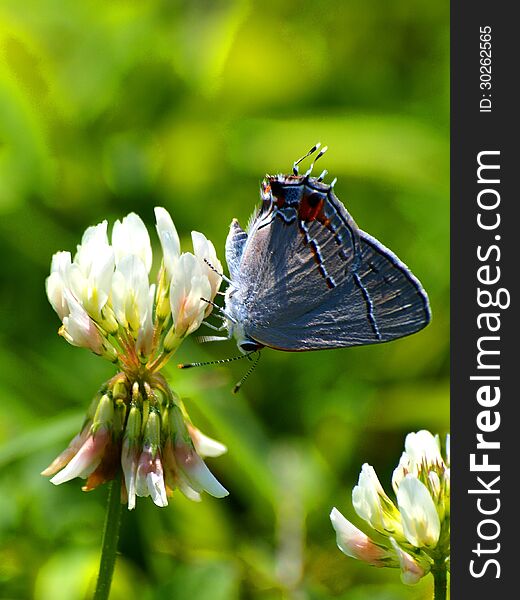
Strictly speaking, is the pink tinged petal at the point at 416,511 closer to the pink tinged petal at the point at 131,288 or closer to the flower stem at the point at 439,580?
the flower stem at the point at 439,580

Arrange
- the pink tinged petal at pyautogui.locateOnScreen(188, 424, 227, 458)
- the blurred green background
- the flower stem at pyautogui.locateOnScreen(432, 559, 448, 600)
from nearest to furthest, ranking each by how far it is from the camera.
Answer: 1. the flower stem at pyautogui.locateOnScreen(432, 559, 448, 600)
2. the pink tinged petal at pyautogui.locateOnScreen(188, 424, 227, 458)
3. the blurred green background

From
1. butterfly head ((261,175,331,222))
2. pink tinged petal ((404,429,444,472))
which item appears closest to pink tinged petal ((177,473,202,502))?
pink tinged petal ((404,429,444,472))

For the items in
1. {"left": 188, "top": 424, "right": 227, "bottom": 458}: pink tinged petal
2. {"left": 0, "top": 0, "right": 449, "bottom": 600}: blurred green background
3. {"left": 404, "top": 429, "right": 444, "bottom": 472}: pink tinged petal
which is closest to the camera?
{"left": 404, "top": 429, "right": 444, "bottom": 472}: pink tinged petal

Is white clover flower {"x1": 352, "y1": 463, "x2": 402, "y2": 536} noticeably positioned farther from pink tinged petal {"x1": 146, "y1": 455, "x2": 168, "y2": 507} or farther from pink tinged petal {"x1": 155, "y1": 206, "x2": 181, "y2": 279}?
pink tinged petal {"x1": 155, "y1": 206, "x2": 181, "y2": 279}

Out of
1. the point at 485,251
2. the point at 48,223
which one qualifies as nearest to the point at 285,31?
the point at 48,223

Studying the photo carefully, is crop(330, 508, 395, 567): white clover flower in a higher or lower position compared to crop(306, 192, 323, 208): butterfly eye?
lower

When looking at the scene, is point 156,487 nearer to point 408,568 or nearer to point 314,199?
point 408,568

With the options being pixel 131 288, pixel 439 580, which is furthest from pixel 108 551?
pixel 439 580

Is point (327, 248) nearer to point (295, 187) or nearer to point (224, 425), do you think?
point (295, 187)
